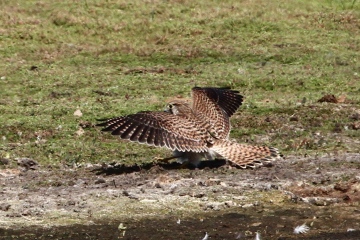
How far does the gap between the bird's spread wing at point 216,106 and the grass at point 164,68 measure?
2.27 feet

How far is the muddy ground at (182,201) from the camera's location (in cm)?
865

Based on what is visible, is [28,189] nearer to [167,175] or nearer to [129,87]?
[167,175]

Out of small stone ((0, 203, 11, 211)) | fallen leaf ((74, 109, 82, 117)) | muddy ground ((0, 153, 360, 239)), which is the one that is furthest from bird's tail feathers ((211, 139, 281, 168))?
fallen leaf ((74, 109, 82, 117))

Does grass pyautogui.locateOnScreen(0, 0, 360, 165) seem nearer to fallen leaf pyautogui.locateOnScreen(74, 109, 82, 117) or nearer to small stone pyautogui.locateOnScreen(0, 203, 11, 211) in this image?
fallen leaf pyautogui.locateOnScreen(74, 109, 82, 117)

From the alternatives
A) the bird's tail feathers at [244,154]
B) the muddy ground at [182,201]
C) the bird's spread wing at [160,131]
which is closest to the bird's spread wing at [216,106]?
the bird's tail feathers at [244,154]

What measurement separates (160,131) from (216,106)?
1.34 meters

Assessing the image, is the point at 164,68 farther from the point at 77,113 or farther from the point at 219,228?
the point at 219,228

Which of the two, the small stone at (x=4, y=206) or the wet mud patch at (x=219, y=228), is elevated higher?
the wet mud patch at (x=219, y=228)

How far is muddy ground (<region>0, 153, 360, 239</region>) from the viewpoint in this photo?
8648 mm

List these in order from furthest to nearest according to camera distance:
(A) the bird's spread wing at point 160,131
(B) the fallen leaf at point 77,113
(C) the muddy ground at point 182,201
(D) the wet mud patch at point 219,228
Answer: (B) the fallen leaf at point 77,113
(A) the bird's spread wing at point 160,131
(C) the muddy ground at point 182,201
(D) the wet mud patch at point 219,228

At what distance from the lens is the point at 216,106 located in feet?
37.3

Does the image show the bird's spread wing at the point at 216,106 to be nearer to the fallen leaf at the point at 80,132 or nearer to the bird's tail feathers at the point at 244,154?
the bird's tail feathers at the point at 244,154

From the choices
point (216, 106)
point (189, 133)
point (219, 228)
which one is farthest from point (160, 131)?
point (219, 228)

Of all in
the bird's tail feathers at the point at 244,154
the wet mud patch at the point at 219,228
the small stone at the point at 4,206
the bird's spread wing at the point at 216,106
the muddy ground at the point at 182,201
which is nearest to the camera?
the wet mud patch at the point at 219,228
